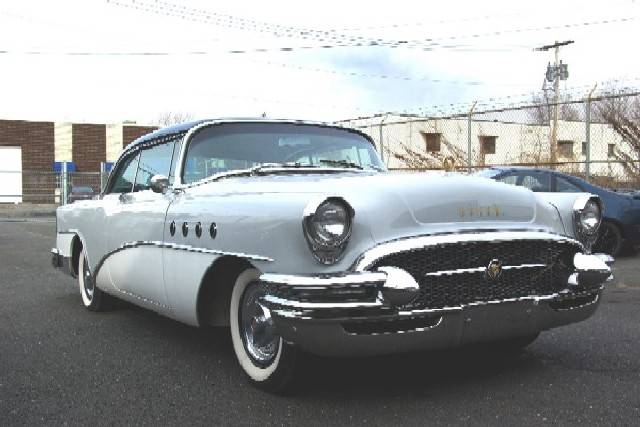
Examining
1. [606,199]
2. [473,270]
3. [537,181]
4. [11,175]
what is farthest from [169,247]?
[11,175]

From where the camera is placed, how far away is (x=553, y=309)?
341 centimetres

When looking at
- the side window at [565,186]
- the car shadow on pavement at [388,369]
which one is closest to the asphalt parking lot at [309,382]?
the car shadow on pavement at [388,369]

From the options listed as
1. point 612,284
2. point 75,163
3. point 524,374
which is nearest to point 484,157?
point 612,284

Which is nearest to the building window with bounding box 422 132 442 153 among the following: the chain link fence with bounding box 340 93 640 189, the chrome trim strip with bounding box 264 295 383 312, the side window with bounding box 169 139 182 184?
the chain link fence with bounding box 340 93 640 189

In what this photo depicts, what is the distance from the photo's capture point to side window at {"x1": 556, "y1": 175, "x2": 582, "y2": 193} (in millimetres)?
8953

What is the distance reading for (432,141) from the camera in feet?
61.7

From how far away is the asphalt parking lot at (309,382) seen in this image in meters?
3.04

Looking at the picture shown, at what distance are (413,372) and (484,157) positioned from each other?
1452 cm

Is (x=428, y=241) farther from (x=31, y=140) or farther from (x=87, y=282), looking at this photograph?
(x=31, y=140)

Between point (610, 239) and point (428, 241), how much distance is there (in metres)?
7.42

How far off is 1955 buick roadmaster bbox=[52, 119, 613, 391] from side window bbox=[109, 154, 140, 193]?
0.92 m

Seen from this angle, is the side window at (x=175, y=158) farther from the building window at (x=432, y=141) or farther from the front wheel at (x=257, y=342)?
the building window at (x=432, y=141)

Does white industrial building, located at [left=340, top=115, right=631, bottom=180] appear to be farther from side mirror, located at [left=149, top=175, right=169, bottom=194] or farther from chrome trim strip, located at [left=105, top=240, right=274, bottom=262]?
side mirror, located at [left=149, top=175, right=169, bottom=194]

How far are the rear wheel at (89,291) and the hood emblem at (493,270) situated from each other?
11.8 feet
